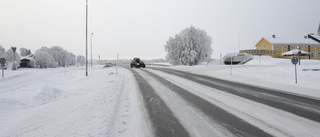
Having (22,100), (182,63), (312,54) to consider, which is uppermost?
(312,54)

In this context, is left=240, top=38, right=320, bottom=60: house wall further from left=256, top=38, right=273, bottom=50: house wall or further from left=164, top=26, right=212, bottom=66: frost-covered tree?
left=164, top=26, right=212, bottom=66: frost-covered tree

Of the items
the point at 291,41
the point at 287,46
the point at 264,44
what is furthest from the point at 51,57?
the point at 291,41

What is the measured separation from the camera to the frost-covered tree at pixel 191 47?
3841 centimetres

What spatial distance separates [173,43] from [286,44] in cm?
3803

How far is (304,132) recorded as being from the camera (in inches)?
132

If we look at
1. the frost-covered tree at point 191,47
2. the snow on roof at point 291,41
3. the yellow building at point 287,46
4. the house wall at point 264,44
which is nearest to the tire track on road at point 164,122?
the frost-covered tree at point 191,47

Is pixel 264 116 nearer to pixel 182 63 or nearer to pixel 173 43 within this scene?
pixel 182 63

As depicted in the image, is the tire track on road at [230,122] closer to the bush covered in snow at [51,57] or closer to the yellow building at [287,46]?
the yellow building at [287,46]

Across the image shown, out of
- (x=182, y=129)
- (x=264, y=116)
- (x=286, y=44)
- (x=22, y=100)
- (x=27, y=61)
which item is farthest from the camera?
(x=27, y=61)

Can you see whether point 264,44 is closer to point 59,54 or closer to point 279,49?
point 279,49

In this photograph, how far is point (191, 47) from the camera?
3825cm

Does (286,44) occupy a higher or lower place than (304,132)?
higher

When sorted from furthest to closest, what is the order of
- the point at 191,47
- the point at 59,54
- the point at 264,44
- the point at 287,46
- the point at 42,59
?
the point at 59,54 < the point at 42,59 < the point at 264,44 < the point at 287,46 < the point at 191,47

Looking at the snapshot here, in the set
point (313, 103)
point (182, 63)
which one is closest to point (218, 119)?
point (313, 103)
